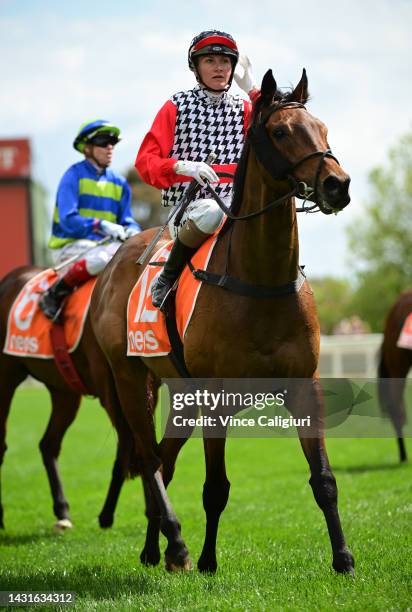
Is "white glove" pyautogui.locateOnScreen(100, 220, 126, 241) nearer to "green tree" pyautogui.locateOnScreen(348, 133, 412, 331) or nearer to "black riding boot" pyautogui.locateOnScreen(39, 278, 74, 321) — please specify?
"black riding boot" pyautogui.locateOnScreen(39, 278, 74, 321)

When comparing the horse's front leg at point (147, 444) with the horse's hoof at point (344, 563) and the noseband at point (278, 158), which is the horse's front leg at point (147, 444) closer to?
the horse's hoof at point (344, 563)

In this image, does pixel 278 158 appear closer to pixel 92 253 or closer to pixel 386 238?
pixel 92 253

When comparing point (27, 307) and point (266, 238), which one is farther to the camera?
point (27, 307)


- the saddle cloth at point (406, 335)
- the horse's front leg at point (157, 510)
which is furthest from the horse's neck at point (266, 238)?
the saddle cloth at point (406, 335)

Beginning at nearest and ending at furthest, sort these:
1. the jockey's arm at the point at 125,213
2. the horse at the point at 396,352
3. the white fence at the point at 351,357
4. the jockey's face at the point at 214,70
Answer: the jockey's face at the point at 214,70, the jockey's arm at the point at 125,213, the horse at the point at 396,352, the white fence at the point at 351,357

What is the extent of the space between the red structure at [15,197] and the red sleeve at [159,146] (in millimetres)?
57139

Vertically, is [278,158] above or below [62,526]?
above

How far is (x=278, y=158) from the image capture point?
15.4 ft

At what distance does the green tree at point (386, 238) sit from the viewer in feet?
136

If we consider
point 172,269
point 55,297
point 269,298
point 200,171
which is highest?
point 200,171

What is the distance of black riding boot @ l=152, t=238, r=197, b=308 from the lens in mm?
5430

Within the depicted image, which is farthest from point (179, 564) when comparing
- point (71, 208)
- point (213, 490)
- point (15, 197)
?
point (15, 197)

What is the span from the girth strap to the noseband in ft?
1.33

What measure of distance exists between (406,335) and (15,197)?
54.5 metres
